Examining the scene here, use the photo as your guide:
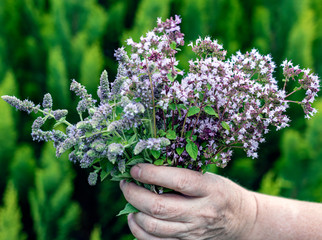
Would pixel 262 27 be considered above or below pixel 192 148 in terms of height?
above

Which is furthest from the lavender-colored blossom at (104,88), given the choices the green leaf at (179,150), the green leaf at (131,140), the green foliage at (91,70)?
the green foliage at (91,70)

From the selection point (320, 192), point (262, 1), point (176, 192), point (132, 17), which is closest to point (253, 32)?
point (262, 1)

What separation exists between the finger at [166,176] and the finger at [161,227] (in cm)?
11

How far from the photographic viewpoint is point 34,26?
2859 millimetres

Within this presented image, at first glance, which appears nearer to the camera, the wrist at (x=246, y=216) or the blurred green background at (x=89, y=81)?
the wrist at (x=246, y=216)

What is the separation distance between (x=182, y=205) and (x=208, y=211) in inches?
4.0

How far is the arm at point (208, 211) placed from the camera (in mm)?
1009

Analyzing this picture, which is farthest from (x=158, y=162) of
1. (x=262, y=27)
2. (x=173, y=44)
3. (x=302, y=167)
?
(x=262, y=27)

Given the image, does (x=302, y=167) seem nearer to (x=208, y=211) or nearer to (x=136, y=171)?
(x=208, y=211)

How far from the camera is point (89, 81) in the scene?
2371 millimetres

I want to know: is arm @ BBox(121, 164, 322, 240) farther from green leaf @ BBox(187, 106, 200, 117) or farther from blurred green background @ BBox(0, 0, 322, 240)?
blurred green background @ BBox(0, 0, 322, 240)

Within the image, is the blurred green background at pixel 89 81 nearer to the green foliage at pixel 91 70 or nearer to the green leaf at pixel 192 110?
the green foliage at pixel 91 70

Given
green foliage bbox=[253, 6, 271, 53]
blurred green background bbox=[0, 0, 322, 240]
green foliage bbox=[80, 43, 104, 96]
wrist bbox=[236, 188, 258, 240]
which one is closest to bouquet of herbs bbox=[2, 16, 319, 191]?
wrist bbox=[236, 188, 258, 240]

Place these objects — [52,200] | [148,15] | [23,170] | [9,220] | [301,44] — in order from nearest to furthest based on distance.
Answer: [9,220] < [52,200] < [23,170] < [148,15] < [301,44]
